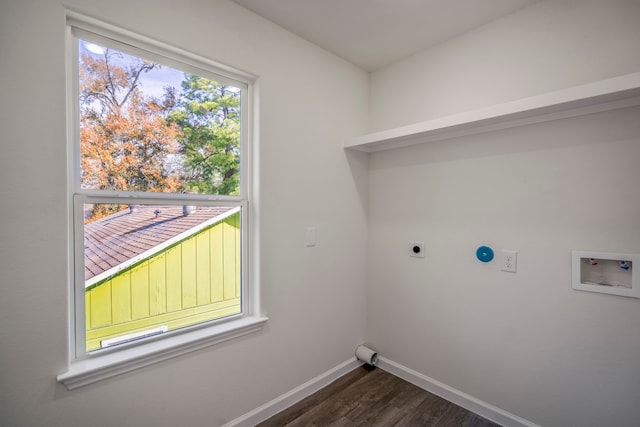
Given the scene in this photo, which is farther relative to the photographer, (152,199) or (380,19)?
(380,19)

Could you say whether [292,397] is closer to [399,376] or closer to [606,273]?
[399,376]

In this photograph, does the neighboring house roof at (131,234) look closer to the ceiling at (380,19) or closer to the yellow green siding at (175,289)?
the yellow green siding at (175,289)

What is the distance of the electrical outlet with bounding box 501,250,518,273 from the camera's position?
182 cm

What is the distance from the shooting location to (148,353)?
141cm

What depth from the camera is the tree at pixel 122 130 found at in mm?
1349

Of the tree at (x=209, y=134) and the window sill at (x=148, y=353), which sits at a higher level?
the tree at (x=209, y=134)

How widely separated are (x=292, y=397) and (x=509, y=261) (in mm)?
1709

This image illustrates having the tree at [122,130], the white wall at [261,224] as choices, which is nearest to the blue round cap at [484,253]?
the white wall at [261,224]

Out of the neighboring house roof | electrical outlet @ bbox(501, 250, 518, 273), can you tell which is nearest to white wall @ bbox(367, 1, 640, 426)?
electrical outlet @ bbox(501, 250, 518, 273)

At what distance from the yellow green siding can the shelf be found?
1332 mm

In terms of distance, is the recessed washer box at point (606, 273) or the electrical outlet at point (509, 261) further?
the electrical outlet at point (509, 261)

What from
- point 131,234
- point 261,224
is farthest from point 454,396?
point 131,234

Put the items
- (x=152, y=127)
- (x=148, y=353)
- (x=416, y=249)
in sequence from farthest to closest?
(x=416, y=249) < (x=152, y=127) < (x=148, y=353)

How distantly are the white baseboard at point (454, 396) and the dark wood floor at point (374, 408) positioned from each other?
4 centimetres
